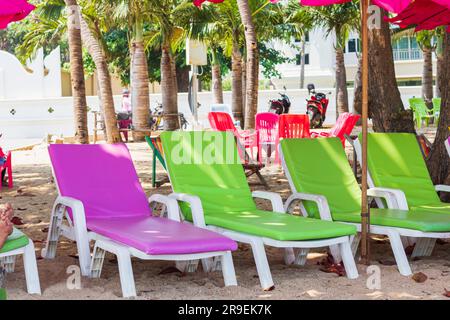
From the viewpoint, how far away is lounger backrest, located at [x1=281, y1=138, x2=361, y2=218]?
631 cm

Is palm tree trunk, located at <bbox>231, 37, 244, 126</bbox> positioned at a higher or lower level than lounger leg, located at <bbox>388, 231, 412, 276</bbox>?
higher

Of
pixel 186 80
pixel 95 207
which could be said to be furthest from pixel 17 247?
pixel 186 80

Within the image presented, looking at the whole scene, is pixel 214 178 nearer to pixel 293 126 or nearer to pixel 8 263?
pixel 8 263

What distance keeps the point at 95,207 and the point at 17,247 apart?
123 cm

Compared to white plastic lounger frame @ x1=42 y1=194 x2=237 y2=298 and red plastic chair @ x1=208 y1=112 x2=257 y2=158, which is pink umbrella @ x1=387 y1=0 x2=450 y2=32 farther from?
red plastic chair @ x1=208 y1=112 x2=257 y2=158

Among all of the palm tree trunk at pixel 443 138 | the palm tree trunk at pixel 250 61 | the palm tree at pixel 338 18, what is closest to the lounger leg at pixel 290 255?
the palm tree trunk at pixel 443 138

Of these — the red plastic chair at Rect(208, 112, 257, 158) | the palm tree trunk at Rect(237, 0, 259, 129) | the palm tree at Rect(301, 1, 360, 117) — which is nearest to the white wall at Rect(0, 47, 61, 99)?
the palm tree at Rect(301, 1, 360, 117)

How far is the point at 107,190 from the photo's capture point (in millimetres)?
6000

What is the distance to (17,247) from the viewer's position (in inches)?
184

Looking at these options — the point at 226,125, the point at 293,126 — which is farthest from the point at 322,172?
the point at 226,125

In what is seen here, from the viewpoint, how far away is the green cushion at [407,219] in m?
5.40

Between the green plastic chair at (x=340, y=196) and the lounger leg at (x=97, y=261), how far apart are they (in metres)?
1.73

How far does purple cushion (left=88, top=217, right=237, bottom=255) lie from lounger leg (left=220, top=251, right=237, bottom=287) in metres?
0.14

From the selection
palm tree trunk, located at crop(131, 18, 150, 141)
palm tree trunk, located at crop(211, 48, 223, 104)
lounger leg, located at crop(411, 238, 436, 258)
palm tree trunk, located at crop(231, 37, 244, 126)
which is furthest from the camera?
palm tree trunk, located at crop(211, 48, 223, 104)
